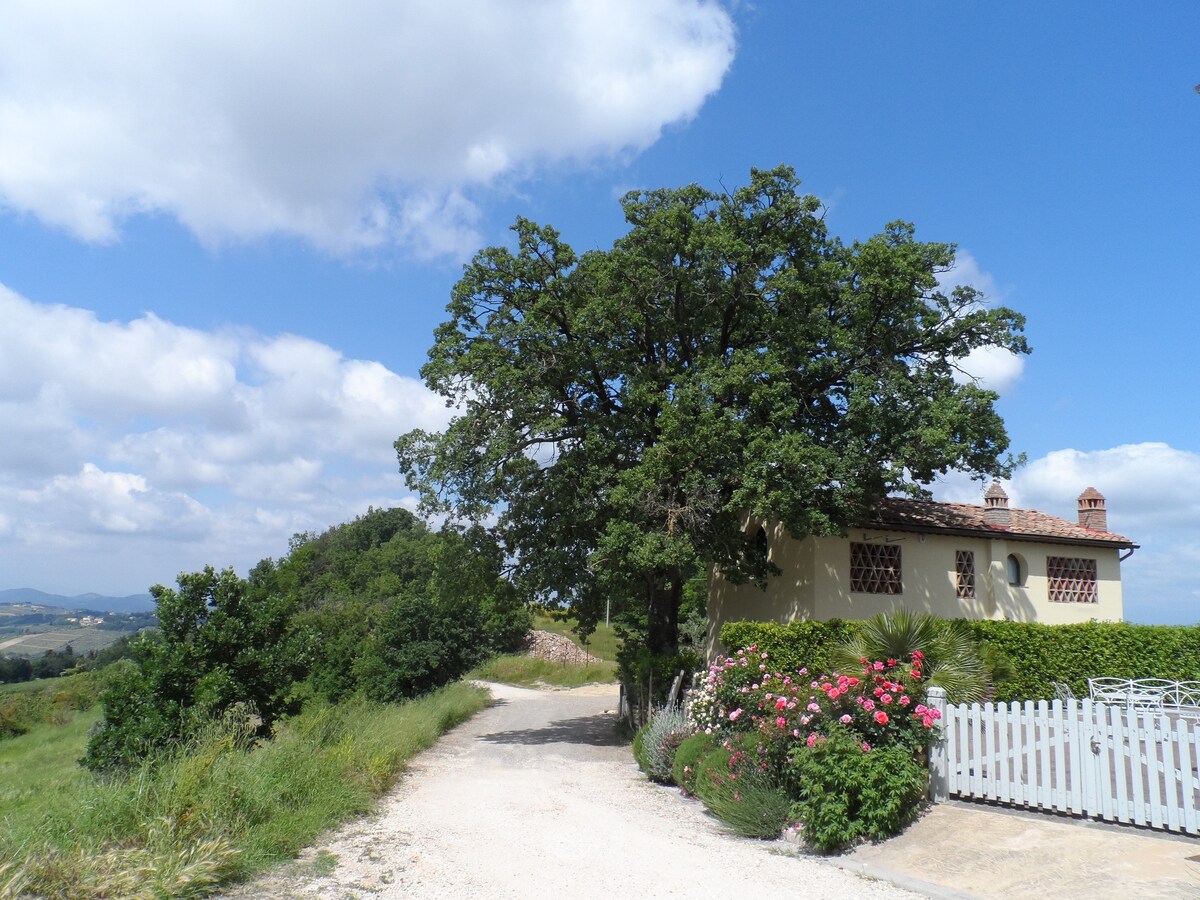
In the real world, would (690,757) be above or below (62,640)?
above

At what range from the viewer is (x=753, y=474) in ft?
52.3

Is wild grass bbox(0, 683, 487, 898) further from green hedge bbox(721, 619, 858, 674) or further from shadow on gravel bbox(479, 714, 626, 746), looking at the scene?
shadow on gravel bbox(479, 714, 626, 746)

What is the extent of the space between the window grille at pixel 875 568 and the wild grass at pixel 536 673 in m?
21.0

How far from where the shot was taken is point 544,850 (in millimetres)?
9102

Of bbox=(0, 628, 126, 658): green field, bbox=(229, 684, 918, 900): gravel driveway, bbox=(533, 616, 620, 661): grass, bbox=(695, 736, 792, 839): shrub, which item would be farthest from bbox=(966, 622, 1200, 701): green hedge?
bbox=(0, 628, 126, 658): green field

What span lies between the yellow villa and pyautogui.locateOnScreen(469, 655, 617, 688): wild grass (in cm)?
1810

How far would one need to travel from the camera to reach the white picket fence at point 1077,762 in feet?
27.7

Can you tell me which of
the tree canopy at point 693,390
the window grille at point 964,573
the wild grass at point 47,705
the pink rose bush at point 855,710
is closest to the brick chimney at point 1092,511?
the window grille at point 964,573

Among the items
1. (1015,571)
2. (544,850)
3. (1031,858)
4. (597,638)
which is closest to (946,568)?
(1015,571)

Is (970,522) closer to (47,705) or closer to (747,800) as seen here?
(747,800)

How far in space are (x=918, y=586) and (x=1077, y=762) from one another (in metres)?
12.7

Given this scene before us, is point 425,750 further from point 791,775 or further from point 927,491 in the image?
point 927,491

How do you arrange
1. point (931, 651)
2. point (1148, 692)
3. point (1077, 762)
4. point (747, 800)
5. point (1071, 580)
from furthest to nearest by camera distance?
point (1071, 580) → point (1148, 692) → point (931, 651) → point (747, 800) → point (1077, 762)

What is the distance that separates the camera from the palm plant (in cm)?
1209
